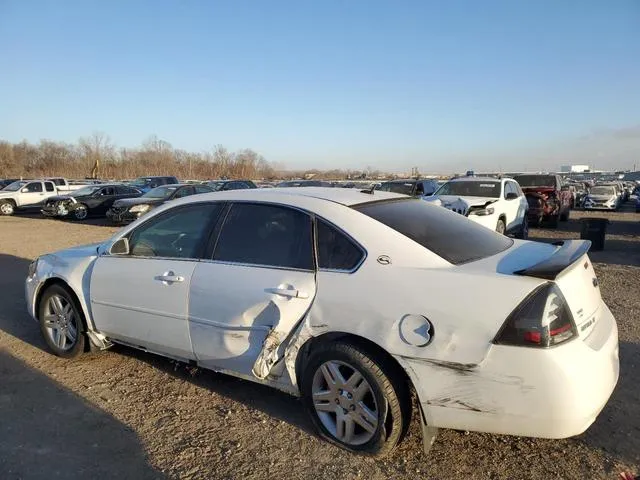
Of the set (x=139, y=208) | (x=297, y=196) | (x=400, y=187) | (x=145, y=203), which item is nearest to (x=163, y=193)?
(x=145, y=203)

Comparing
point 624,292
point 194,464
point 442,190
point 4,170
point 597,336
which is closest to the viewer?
point 597,336

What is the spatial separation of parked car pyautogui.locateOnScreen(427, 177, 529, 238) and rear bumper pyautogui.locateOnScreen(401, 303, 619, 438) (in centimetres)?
820

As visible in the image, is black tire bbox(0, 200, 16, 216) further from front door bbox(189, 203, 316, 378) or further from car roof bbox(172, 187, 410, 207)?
front door bbox(189, 203, 316, 378)

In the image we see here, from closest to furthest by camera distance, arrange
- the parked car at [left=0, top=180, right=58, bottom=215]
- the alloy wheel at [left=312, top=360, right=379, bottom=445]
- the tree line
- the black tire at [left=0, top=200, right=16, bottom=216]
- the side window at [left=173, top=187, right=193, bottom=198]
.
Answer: the alloy wheel at [left=312, top=360, right=379, bottom=445]
the side window at [left=173, top=187, right=193, bottom=198]
the black tire at [left=0, top=200, right=16, bottom=216]
the parked car at [left=0, top=180, right=58, bottom=215]
the tree line

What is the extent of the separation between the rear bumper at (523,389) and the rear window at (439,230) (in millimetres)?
661

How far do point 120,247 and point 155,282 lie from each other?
0.61 m

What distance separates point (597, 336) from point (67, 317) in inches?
169

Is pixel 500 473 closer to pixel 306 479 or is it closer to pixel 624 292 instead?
pixel 306 479

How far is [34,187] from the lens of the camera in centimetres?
2530

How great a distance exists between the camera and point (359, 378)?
292 cm

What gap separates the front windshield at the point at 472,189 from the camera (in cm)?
1260

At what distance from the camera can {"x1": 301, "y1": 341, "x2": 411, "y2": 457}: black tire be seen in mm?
2812

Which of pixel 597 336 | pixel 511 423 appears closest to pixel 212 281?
pixel 511 423

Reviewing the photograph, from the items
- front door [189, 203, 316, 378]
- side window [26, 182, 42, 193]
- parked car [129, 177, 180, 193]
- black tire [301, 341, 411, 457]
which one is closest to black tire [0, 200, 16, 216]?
side window [26, 182, 42, 193]
